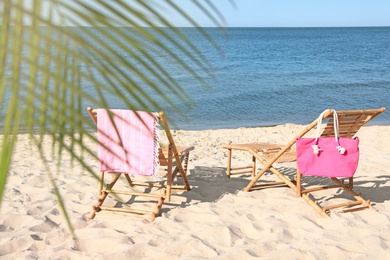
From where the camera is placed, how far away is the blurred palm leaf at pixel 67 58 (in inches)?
11.3

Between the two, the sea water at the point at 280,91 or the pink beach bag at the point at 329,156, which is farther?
the sea water at the point at 280,91

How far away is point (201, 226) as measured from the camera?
405cm

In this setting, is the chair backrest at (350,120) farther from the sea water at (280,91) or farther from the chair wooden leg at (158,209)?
the sea water at (280,91)

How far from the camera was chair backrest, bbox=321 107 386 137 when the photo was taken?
448cm

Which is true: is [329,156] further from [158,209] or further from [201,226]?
[158,209]

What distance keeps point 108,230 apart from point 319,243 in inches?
59.8

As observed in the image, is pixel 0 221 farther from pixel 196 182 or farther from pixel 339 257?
pixel 339 257

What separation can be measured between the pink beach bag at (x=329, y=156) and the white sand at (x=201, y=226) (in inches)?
13.8

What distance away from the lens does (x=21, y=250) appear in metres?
3.53

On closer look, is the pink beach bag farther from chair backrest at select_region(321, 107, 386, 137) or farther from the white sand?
the white sand

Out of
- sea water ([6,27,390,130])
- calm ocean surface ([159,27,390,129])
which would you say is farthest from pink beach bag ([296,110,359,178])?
calm ocean surface ([159,27,390,129])

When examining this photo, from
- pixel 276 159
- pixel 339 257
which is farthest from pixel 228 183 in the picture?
pixel 339 257

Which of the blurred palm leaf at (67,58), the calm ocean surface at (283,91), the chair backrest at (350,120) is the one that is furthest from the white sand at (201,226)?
the calm ocean surface at (283,91)

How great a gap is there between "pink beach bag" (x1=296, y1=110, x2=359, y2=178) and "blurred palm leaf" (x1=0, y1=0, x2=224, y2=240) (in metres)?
4.09
